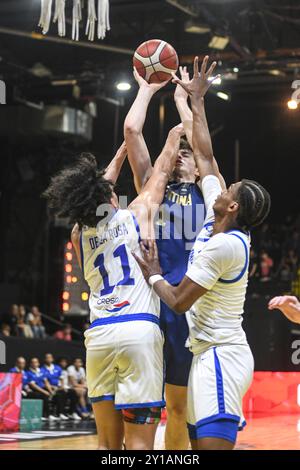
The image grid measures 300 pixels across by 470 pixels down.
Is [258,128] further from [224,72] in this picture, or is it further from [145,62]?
[145,62]

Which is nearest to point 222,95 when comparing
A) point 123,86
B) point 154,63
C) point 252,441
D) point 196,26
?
point 123,86

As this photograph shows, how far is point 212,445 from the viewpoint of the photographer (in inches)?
143

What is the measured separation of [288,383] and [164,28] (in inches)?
290

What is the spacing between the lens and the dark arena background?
14102 mm

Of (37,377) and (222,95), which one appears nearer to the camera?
(37,377)

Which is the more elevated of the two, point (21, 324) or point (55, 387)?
point (21, 324)

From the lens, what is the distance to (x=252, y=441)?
29.4ft

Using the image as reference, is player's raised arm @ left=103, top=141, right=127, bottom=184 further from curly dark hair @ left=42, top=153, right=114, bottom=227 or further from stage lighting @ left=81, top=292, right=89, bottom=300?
stage lighting @ left=81, top=292, right=89, bottom=300

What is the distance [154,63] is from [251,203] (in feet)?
4.97

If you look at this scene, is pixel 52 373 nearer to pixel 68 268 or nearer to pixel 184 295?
pixel 68 268

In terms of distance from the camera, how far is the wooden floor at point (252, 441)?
8477 mm

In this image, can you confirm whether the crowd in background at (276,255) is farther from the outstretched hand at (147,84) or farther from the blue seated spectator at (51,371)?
the outstretched hand at (147,84)

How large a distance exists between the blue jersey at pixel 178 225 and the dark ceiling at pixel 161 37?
917 cm
